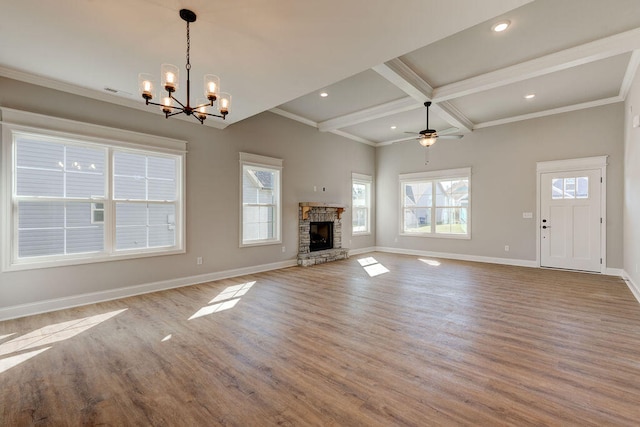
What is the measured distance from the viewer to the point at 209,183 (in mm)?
5312

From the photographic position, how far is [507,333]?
3004 mm

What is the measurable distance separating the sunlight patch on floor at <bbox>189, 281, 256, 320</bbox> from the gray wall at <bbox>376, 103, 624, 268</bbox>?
5.41 metres

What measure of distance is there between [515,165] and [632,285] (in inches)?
122

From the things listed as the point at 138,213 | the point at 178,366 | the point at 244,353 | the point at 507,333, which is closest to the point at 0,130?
the point at 138,213

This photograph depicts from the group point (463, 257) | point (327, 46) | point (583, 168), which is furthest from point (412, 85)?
point (463, 257)

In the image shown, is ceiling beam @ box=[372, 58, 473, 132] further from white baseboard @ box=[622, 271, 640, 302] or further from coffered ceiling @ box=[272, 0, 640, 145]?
white baseboard @ box=[622, 271, 640, 302]

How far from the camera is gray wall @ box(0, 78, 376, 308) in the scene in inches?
147

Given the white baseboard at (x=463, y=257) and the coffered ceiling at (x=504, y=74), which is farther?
the white baseboard at (x=463, y=257)

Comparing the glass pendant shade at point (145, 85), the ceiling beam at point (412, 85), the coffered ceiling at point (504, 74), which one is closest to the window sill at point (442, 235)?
the coffered ceiling at point (504, 74)

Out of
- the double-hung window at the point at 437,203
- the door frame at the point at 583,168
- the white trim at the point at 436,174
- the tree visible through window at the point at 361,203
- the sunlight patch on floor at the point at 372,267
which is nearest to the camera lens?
the door frame at the point at 583,168

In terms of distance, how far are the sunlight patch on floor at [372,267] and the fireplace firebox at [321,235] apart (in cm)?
96

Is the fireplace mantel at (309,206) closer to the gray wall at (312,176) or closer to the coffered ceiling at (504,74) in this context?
the gray wall at (312,176)

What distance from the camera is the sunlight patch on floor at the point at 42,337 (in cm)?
255

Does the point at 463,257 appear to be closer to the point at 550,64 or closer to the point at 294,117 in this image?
the point at 550,64
